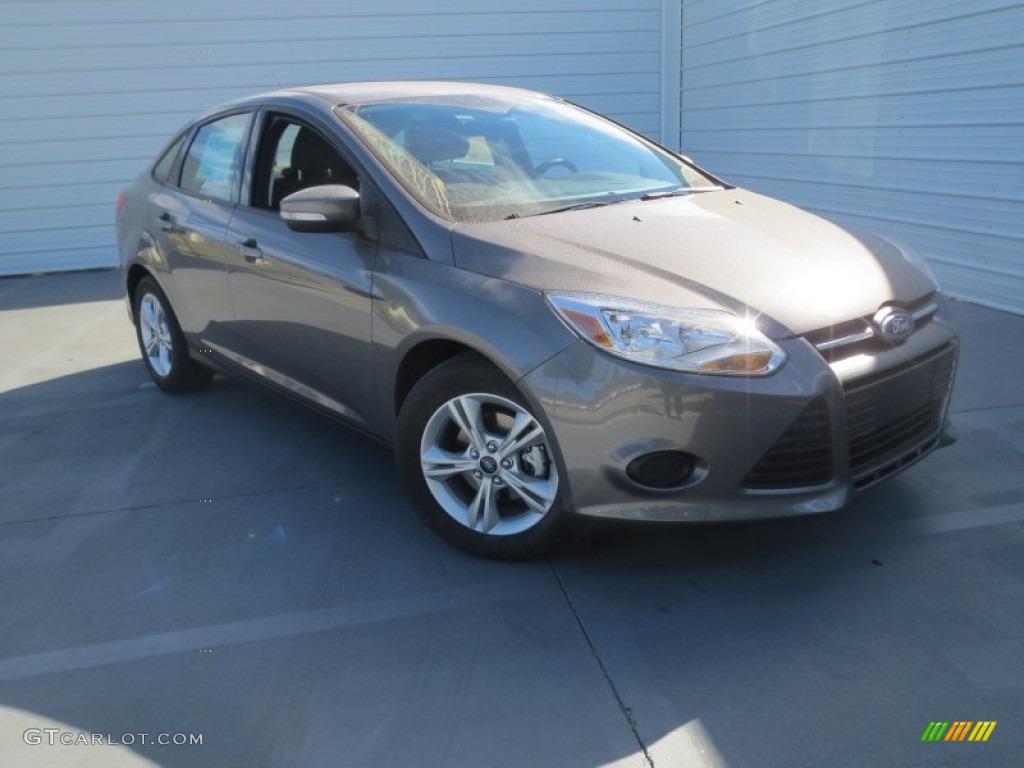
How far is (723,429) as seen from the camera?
255 cm

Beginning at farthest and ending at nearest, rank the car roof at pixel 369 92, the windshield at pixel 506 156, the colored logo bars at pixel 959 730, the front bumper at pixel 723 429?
the car roof at pixel 369 92
the windshield at pixel 506 156
the front bumper at pixel 723 429
the colored logo bars at pixel 959 730

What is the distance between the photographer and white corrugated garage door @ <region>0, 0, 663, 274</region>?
367 inches

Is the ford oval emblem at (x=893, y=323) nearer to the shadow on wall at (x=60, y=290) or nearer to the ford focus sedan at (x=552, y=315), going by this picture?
the ford focus sedan at (x=552, y=315)

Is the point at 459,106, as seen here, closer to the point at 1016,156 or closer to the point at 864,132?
the point at 1016,156

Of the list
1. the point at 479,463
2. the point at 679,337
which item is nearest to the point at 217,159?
the point at 479,463

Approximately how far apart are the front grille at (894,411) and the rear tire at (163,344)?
3694 mm

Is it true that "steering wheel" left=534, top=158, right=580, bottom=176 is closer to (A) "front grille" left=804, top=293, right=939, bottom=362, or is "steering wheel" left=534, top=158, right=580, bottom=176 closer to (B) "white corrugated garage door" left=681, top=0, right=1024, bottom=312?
(A) "front grille" left=804, top=293, right=939, bottom=362

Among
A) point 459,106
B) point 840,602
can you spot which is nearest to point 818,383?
point 840,602

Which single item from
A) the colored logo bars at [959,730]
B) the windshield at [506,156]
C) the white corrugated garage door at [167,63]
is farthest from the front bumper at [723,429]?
the white corrugated garage door at [167,63]

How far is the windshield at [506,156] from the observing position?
3346 mm

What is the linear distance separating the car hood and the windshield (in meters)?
0.21

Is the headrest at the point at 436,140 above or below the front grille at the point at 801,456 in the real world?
above

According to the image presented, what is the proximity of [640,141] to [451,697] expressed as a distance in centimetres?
290

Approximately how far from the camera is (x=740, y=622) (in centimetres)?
270
